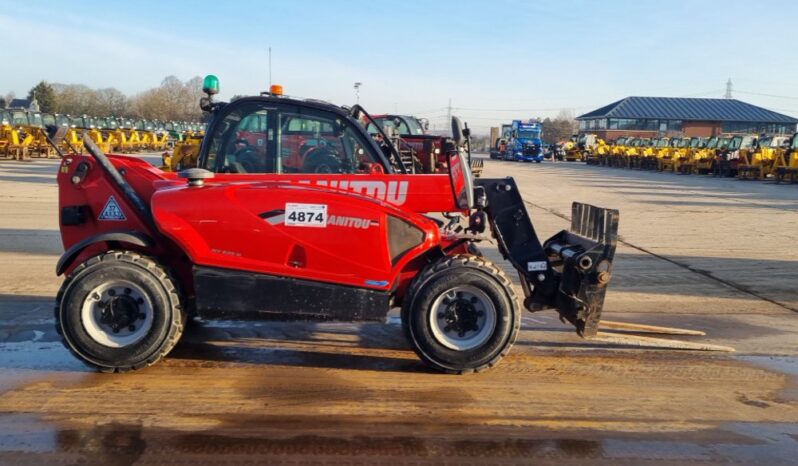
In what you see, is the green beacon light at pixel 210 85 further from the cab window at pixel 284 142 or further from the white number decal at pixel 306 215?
the white number decal at pixel 306 215

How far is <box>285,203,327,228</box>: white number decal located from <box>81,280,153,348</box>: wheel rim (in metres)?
1.20

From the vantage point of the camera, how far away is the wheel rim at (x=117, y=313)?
5062 mm

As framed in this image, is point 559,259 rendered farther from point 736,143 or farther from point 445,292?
point 736,143

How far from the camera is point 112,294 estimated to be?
5102 millimetres

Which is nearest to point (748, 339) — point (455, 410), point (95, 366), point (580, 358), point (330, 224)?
point (580, 358)

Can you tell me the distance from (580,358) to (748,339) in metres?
1.95

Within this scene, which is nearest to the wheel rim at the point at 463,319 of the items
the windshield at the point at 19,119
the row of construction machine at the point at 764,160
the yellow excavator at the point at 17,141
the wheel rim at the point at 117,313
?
the wheel rim at the point at 117,313

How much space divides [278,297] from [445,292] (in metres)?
1.23

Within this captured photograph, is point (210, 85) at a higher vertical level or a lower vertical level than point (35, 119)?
lower

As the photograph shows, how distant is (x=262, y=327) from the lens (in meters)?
6.45

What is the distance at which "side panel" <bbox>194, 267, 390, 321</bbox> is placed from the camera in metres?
5.09

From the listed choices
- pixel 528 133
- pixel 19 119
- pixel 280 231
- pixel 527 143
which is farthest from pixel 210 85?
pixel 528 133

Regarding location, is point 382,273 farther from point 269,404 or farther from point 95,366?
point 95,366

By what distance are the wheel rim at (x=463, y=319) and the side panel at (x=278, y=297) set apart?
482mm
